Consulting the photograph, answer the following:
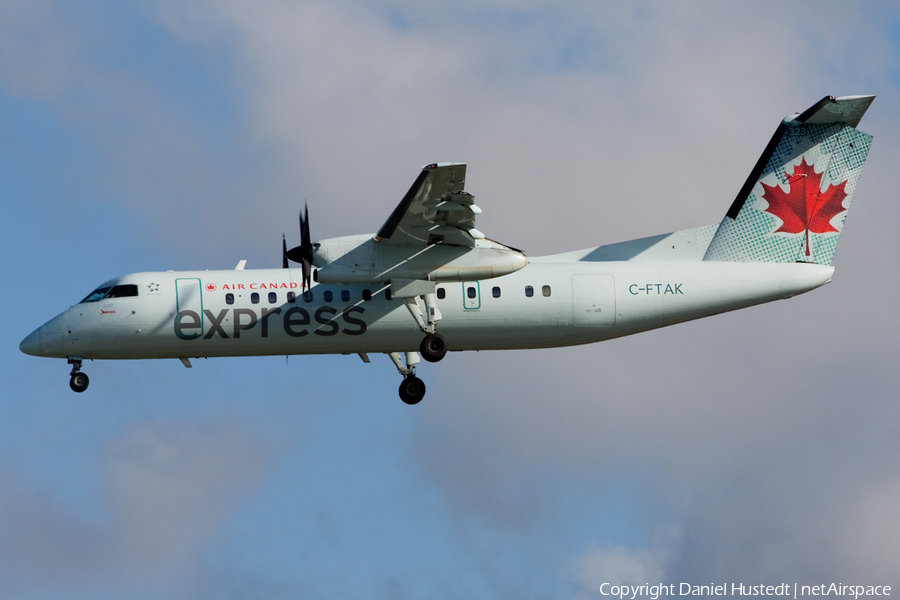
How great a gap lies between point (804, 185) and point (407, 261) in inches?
401

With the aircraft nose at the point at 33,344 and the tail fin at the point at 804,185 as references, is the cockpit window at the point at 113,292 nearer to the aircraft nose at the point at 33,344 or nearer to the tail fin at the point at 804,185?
the aircraft nose at the point at 33,344

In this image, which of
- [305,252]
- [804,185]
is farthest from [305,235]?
[804,185]

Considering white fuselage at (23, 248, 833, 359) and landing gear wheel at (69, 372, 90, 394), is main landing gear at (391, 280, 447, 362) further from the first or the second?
landing gear wheel at (69, 372, 90, 394)

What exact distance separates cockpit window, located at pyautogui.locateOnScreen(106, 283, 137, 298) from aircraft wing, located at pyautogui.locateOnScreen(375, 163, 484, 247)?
599 centimetres

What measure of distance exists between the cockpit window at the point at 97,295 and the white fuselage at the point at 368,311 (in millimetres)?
162

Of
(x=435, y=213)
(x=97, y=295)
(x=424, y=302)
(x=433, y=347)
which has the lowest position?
(x=433, y=347)

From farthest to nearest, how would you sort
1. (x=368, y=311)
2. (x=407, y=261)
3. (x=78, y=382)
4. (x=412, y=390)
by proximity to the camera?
1. (x=412, y=390)
2. (x=78, y=382)
3. (x=368, y=311)
4. (x=407, y=261)

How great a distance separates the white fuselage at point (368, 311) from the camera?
27906mm

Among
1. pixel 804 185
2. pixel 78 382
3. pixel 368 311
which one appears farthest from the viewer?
pixel 804 185

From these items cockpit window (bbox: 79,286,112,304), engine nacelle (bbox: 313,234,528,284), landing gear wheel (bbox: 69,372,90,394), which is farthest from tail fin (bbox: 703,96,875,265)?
landing gear wheel (bbox: 69,372,90,394)

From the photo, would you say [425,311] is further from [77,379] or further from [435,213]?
[77,379]

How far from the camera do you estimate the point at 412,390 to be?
98.4ft

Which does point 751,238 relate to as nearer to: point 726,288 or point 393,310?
point 726,288

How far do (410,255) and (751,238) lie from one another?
8.51 metres
